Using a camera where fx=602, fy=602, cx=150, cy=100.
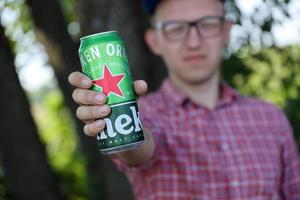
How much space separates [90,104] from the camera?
176cm

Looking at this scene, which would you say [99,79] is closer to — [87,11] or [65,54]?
[87,11]

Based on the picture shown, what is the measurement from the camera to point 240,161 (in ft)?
8.52

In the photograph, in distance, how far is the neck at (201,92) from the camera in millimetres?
2729

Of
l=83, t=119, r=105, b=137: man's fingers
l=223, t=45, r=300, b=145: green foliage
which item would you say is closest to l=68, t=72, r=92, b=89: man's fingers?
l=83, t=119, r=105, b=137: man's fingers

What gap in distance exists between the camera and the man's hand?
175 centimetres

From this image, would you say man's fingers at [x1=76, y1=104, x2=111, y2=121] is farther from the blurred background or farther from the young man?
the blurred background

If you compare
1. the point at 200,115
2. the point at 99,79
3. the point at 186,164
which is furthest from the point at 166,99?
the point at 99,79

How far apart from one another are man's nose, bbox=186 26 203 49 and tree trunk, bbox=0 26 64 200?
84.9 inches

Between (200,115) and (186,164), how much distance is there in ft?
0.85

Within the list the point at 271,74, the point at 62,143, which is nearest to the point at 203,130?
the point at 271,74

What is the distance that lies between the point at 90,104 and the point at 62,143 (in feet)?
21.6

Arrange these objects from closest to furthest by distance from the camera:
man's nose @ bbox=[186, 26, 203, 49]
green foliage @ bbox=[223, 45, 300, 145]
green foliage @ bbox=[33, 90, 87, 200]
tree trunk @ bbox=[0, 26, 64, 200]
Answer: man's nose @ bbox=[186, 26, 203, 49] → green foliage @ bbox=[223, 45, 300, 145] → tree trunk @ bbox=[0, 26, 64, 200] → green foliage @ bbox=[33, 90, 87, 200]

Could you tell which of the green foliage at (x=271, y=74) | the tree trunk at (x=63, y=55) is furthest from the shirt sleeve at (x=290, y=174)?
the tree trunk at (x=63, y=55)

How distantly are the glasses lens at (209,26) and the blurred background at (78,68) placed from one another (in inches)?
14.3
